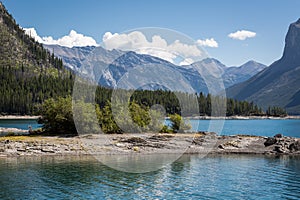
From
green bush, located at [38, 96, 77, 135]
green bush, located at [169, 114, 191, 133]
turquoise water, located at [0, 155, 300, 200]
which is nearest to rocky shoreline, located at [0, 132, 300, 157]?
turquoise water, located at [0, 155, 300, 200]

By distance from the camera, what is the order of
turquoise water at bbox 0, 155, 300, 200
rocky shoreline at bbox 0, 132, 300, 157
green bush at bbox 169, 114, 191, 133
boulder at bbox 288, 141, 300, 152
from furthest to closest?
green bush at bbox 169, 114, 191, 133 → boulder at bbox 288, 141, 300, 152 → rocky shoreline at bbox 0, 132, 300, 157 → turquoise water at bbox 0, 155, 300, 200

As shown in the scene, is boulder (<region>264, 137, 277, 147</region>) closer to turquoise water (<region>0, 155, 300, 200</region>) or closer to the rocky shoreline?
the rocky shoreline

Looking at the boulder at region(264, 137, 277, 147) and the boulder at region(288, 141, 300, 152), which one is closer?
the boulder at region(288, 141, 300, 152)

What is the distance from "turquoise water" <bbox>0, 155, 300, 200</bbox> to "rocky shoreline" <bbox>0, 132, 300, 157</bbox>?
14.1 ft

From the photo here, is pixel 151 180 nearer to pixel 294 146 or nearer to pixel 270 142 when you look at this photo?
pixel 270 142

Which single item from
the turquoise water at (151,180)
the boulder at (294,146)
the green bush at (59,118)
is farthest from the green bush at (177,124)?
the turquoise water at (151,180)

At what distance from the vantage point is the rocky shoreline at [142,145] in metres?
57.1

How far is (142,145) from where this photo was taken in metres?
62.1

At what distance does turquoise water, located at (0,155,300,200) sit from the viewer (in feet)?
109

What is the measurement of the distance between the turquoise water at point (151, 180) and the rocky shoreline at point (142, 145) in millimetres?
4288

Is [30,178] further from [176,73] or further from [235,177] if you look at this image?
[235,177]

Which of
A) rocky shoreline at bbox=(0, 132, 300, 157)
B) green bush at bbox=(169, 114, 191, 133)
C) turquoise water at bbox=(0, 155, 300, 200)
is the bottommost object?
turquoise water at bbox=(0, 155, 300, 200)

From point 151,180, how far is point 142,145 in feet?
73.4

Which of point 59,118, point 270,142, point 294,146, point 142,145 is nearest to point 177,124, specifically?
point 142,145
